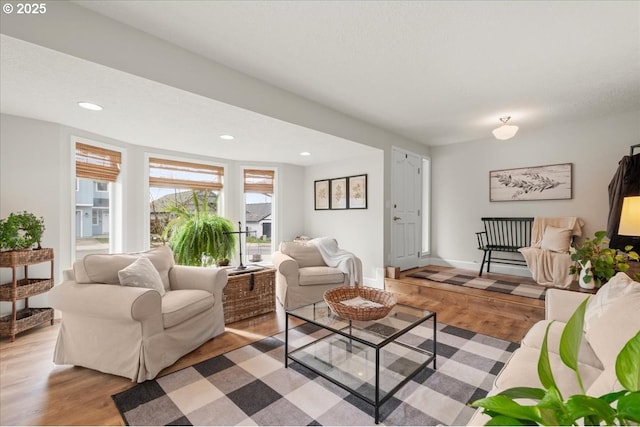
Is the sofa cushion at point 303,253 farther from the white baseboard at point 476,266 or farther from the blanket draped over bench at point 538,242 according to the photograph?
the blanket draped over bench at point 538,242

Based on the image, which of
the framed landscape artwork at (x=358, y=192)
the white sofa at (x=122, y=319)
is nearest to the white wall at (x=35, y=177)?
the white sofa at (x=122, y=319)

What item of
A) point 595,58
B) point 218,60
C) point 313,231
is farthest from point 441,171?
point 218,60

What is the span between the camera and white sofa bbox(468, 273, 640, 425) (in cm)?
112

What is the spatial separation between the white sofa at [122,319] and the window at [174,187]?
73.1 inches

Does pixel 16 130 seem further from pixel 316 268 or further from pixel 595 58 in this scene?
pixel 595 58

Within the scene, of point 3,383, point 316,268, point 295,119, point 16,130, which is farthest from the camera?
point 316,268

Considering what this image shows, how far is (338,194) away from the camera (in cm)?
478

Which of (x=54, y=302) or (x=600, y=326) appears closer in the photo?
(x=600, y=326)

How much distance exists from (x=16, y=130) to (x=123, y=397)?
2734mm

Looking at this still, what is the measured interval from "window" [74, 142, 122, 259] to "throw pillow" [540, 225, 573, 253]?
5419mm

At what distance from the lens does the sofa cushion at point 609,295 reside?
140 cm

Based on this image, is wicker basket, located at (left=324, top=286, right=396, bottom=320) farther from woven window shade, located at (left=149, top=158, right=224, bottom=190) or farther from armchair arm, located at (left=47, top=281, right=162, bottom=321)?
woven window shade, located at (left=149, top=158, right=224, bottom=190)

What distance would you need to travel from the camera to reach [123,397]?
5.71 feet

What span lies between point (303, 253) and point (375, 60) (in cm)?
225
